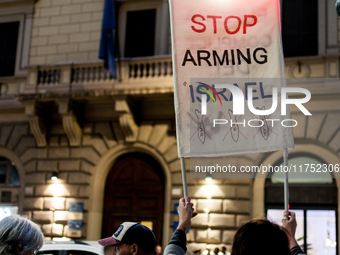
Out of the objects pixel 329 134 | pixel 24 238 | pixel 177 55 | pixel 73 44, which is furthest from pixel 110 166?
pixel 24 238

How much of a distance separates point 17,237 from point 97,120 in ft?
36.7

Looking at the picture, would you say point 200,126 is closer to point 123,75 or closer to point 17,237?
point 17,237

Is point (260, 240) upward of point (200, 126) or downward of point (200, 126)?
downward

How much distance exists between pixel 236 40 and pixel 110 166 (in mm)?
9542

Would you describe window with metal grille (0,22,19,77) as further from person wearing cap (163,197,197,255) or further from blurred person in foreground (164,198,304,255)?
blurred person in foreground (164,198,304,255)

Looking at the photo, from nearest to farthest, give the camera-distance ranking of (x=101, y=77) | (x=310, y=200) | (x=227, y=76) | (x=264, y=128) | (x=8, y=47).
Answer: (x=264, y=128) → (x=227, y=76) → (x=310, y=200) → (x=101, y=77) → (x=8, y=47)

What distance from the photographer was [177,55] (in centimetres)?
436

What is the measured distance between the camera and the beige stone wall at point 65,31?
14.0 meters

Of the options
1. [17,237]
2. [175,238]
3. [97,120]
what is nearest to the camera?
[175,238]

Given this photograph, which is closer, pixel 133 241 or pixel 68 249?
pixel 133 241

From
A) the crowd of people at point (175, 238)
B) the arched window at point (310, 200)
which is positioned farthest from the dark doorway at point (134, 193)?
the crowd of people at point (175, 238)

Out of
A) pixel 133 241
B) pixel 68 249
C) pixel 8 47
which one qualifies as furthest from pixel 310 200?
pixel 8 47

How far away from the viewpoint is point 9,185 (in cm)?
1424

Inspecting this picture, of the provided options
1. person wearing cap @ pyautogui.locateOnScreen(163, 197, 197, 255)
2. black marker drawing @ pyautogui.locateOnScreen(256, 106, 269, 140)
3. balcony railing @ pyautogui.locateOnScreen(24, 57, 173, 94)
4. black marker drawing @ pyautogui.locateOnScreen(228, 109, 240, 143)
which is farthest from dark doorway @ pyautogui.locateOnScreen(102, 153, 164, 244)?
person wearing cap @ pyautogui.locateOnScreen(163, 197, 197, 255)
